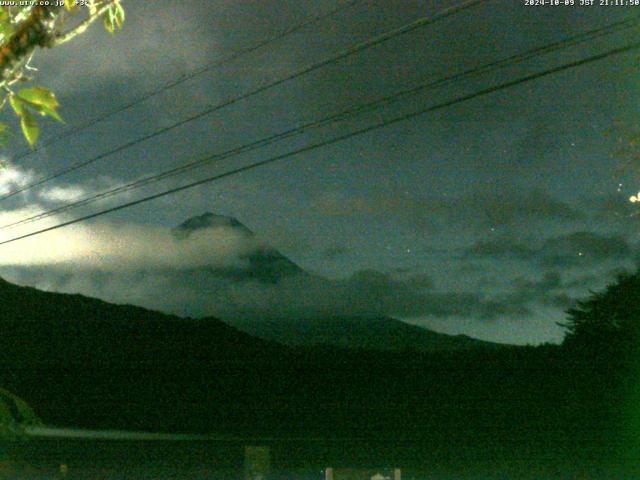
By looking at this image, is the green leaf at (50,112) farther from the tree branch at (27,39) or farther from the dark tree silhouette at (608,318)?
the dark tree silhouette at (608,318)

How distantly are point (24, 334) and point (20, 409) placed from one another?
33.5 m

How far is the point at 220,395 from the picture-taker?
22000mm

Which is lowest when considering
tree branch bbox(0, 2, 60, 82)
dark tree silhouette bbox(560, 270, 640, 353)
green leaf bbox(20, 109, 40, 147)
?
green leaf bbox(20, 109, 40, 147)

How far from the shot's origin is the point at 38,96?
2.08 m

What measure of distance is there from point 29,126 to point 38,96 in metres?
0.10

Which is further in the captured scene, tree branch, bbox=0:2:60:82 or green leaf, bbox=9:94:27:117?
tree branch, bbox=0:2:60:82

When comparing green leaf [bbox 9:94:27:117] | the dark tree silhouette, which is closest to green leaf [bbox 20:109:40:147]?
green leaf [bbox 9:94:27:117]

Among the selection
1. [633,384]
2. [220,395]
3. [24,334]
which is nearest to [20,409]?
[633,384]

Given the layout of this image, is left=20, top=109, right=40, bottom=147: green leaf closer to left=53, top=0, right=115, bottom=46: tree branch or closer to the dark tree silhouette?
left=53, top=0, right=115, bottom=46: tree branch

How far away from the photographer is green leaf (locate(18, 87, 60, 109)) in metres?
2.08

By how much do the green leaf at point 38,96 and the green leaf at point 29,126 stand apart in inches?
2.3

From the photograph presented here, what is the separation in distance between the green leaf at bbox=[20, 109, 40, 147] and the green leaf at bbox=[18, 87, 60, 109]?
6 centimetres

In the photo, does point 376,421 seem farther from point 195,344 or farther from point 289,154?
point 195,344

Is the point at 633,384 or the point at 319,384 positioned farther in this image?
the point at 319,384
